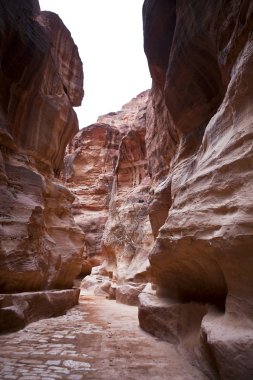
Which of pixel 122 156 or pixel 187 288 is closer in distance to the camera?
pixel 187 288

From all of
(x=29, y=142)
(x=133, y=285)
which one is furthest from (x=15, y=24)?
(x=133, y=285)

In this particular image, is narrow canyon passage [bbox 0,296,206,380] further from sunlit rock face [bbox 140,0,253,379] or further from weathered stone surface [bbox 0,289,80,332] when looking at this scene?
sunlit rock face [bbox 140,0,253,379]

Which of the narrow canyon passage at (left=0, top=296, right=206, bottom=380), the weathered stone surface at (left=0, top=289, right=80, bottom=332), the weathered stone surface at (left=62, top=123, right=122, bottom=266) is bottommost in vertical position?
the narrow canyon passage at (left=0, top=296, right=206, bottom=380)

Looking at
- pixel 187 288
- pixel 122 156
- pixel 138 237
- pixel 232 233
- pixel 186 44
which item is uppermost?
pixel 122 156

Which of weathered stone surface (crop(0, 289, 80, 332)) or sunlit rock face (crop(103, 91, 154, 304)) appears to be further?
sunlit rock face (crop(103, 91, 154, 304))

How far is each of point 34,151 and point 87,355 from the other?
322 inches

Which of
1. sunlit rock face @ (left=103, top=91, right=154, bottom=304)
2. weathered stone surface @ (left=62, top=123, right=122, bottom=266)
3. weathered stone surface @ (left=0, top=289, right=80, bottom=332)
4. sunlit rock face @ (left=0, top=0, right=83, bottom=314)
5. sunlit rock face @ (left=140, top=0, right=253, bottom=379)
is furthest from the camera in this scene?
weathered stone surface @ (left=62, top=123, right=122, bottom=266)

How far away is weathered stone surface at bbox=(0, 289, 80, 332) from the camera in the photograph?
20.3ft

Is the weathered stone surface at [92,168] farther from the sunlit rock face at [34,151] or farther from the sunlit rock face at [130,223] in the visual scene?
the sunlit rock face at [34,151]

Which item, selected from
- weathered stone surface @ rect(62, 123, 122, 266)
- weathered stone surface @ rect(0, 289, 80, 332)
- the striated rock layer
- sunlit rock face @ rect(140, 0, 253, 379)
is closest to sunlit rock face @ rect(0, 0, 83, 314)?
weathered stone surface @ rect(0, 289, 80, 332)

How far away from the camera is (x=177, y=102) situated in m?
8.95

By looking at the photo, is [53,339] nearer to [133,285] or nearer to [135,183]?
[133,285]

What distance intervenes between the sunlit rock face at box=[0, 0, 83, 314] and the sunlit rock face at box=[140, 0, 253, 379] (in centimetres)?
383

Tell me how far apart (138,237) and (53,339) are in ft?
39.3
